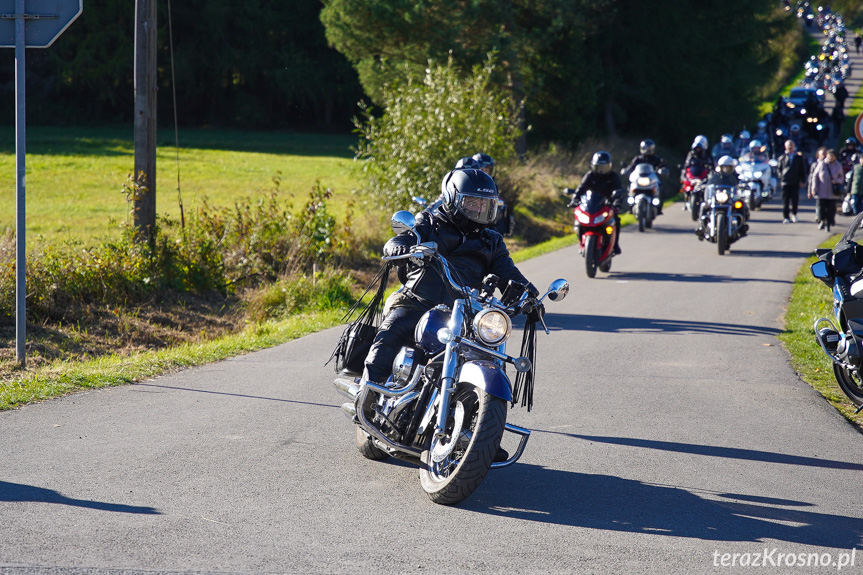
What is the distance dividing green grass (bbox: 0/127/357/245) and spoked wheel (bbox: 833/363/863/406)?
8835 mm

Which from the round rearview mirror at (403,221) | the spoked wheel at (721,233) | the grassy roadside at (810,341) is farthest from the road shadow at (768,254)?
the round rearview mirror at (403,221)

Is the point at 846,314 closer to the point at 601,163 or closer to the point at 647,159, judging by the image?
the point at 601,163

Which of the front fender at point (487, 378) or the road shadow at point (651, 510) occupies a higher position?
the front fender at point (487, 378)

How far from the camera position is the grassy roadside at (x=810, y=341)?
805 cm

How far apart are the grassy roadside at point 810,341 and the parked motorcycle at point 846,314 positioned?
0.20 m

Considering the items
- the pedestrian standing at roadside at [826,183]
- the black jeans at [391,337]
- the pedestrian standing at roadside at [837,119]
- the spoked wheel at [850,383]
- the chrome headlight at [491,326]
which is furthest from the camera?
the pedestrian standing at roadside at [837,119]

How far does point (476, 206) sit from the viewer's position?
5.63 meters

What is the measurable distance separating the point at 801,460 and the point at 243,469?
352 cm

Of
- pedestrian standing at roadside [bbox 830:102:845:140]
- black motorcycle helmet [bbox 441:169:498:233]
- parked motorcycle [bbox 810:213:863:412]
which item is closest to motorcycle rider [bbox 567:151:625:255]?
parked motorcycle [bbox 810:213:863:412]

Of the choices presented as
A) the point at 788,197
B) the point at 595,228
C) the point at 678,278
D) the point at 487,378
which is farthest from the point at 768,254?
the point at 487,378

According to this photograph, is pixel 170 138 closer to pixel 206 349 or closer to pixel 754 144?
pixel 754 144

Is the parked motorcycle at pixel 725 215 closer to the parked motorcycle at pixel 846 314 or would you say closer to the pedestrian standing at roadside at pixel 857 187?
the pedestrian standing at roadside at pixel 857 187

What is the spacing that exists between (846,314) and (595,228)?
743 centimetres

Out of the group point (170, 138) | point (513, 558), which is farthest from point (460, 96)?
point (170, 138)
